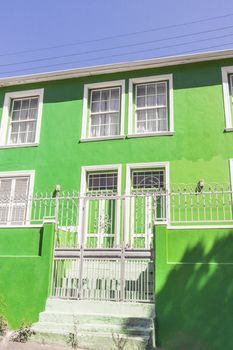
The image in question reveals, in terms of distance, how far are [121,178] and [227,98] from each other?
424 cm

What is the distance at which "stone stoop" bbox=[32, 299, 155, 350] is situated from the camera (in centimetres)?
673

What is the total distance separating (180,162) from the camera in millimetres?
11078

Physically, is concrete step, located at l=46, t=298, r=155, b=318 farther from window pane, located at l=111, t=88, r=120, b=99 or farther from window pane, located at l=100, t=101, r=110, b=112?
window pane, located at l=111, t=88, r=120, b=99

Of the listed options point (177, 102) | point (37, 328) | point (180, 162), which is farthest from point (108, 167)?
point (37, 328)

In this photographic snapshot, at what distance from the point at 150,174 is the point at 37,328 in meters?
5.91

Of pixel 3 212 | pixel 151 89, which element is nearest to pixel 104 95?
pixel 151 89

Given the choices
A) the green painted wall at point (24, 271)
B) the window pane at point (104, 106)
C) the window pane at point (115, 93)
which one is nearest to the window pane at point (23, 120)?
the window pane at point (104, 106)

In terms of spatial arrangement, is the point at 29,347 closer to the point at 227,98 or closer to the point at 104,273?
the point at 104,273

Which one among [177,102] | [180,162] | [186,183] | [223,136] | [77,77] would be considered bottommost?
[186,183]

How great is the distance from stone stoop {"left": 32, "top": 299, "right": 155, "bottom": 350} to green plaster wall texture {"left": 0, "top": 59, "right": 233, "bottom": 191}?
447 centimetres

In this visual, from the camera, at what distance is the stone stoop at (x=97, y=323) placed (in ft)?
22.1

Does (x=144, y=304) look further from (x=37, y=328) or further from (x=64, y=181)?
(x=64, y=181)

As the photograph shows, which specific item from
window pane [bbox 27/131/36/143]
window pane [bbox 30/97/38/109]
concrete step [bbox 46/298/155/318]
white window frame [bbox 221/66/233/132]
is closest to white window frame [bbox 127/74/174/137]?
white window frame [bbox 221/66/233/132]

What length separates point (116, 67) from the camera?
12203mm
